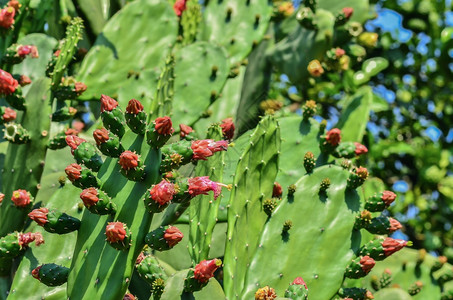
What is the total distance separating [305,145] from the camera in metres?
3.55

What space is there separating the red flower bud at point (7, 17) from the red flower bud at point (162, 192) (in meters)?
1.56

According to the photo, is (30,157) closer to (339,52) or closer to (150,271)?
(150,271)

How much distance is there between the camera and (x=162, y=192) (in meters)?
2.18

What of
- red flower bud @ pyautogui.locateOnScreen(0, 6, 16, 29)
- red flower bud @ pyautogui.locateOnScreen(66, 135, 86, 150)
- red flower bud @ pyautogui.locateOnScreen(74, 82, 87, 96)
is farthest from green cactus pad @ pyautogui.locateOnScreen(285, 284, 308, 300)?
red flower bud @ pyautogui.locateOnScreen(0, 6, 16, 29)

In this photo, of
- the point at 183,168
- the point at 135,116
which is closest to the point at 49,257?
the point at 183,168

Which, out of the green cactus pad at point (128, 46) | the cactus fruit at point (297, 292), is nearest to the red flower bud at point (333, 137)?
the green cactus pad at point (128, 46)

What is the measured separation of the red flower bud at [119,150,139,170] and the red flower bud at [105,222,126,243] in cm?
17

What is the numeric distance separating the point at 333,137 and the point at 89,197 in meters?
1.50

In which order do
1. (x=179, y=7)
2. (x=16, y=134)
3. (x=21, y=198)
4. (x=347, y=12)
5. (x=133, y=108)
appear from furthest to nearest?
(x=347, y=12)
(x=179, y=7)
(x=16, y=134)
(x=21, y=198)
(x=133, y=108)

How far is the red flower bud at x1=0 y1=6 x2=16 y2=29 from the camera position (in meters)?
3.38

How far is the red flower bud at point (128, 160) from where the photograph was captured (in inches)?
87.5

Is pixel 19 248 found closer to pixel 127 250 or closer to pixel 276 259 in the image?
pixel 127 250

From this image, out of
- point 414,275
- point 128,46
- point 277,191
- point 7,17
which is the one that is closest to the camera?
point 277,191

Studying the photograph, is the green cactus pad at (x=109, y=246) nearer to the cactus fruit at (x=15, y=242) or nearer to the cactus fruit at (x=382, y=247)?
the cactus fruit at (x=15, y=242)
